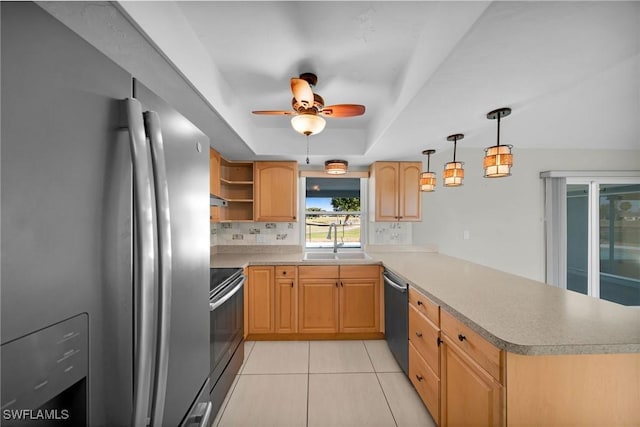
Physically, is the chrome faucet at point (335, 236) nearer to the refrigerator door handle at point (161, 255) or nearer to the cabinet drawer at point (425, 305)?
the cabinet drawer at point (425, 305)

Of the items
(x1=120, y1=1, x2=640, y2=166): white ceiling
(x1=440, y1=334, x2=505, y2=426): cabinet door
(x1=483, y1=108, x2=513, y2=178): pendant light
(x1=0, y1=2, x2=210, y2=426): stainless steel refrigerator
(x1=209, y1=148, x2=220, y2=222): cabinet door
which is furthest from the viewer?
(x1=209, y1=148, x2=220, y2=222): cabinet door

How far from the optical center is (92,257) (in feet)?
1.70

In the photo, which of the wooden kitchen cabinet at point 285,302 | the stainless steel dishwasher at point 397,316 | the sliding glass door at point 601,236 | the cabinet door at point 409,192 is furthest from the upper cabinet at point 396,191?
the sliding glass door at point 601,236

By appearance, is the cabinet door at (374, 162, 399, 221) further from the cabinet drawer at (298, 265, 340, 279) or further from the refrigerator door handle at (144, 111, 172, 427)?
the refrigerator door handle at (144, 111, 172, 427)

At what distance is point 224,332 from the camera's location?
2078mm

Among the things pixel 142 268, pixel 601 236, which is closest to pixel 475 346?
pixel 142 268

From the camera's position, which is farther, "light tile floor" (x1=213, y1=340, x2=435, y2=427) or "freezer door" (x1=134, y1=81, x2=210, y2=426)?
"light tile floor" (x1=213, y1=340, x2=435, y2=427)

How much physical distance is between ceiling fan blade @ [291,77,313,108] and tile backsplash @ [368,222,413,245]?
7.67ft

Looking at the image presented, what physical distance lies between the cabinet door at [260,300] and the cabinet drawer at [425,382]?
5.14ft

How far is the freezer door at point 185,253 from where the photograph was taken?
0.77 m

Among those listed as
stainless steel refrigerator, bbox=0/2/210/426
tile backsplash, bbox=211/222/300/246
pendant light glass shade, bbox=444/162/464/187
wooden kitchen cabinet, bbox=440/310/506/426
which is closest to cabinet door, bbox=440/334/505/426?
wooden kitchen cabinet, bbox=440/310/506/426

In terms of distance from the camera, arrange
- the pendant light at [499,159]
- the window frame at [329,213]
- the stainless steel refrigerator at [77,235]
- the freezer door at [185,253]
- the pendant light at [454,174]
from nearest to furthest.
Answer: the stainless steel refrigerator at [77,235] → the freezer door at [185,253] → the pendant light at [499,159] → the pendant light at [454,174] → the window frame at [329,213]

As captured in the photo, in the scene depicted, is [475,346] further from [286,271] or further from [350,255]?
A: [350,255]

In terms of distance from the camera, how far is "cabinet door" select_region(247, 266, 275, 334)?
10.3 feet
